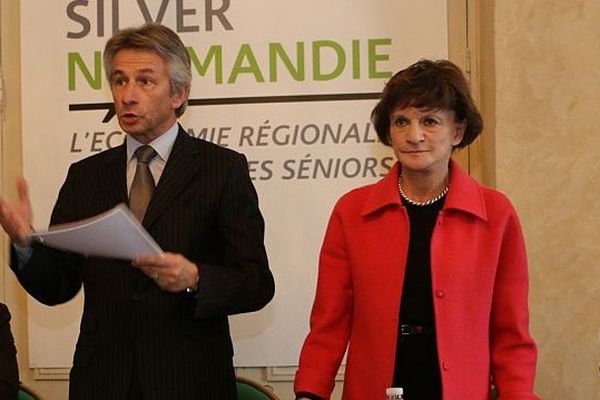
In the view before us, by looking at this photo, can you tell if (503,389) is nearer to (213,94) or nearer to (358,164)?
(358,164)

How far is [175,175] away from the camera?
9.88 ft

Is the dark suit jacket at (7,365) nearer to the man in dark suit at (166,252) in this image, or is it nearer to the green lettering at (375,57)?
the man in dark suit at (166,252)

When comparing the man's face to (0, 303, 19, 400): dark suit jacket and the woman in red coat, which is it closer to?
the woman in red coat

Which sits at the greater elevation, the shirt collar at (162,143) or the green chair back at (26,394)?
the shirt collar at (162,143)

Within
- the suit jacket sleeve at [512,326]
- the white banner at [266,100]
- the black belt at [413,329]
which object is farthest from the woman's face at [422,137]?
the white banner at [266,100]

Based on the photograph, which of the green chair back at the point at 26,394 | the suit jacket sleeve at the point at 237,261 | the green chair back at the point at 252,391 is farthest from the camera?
the green chair back at the point at 26,394

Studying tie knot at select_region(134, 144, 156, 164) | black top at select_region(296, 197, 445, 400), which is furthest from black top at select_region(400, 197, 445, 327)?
tie knot at select_region(134, 144, 156, 164)

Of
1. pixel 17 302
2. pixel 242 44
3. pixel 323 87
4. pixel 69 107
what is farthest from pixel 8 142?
pixel 323 87

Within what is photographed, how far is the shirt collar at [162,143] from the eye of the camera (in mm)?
3102

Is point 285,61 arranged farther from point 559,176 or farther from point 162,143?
point 162,143

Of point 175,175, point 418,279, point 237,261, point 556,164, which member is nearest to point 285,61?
point 556,164

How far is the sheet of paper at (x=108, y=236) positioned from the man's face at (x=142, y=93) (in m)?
0.52

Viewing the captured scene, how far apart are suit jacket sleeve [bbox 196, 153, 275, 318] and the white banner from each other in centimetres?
144

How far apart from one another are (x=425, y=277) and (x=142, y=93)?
1030 mm
